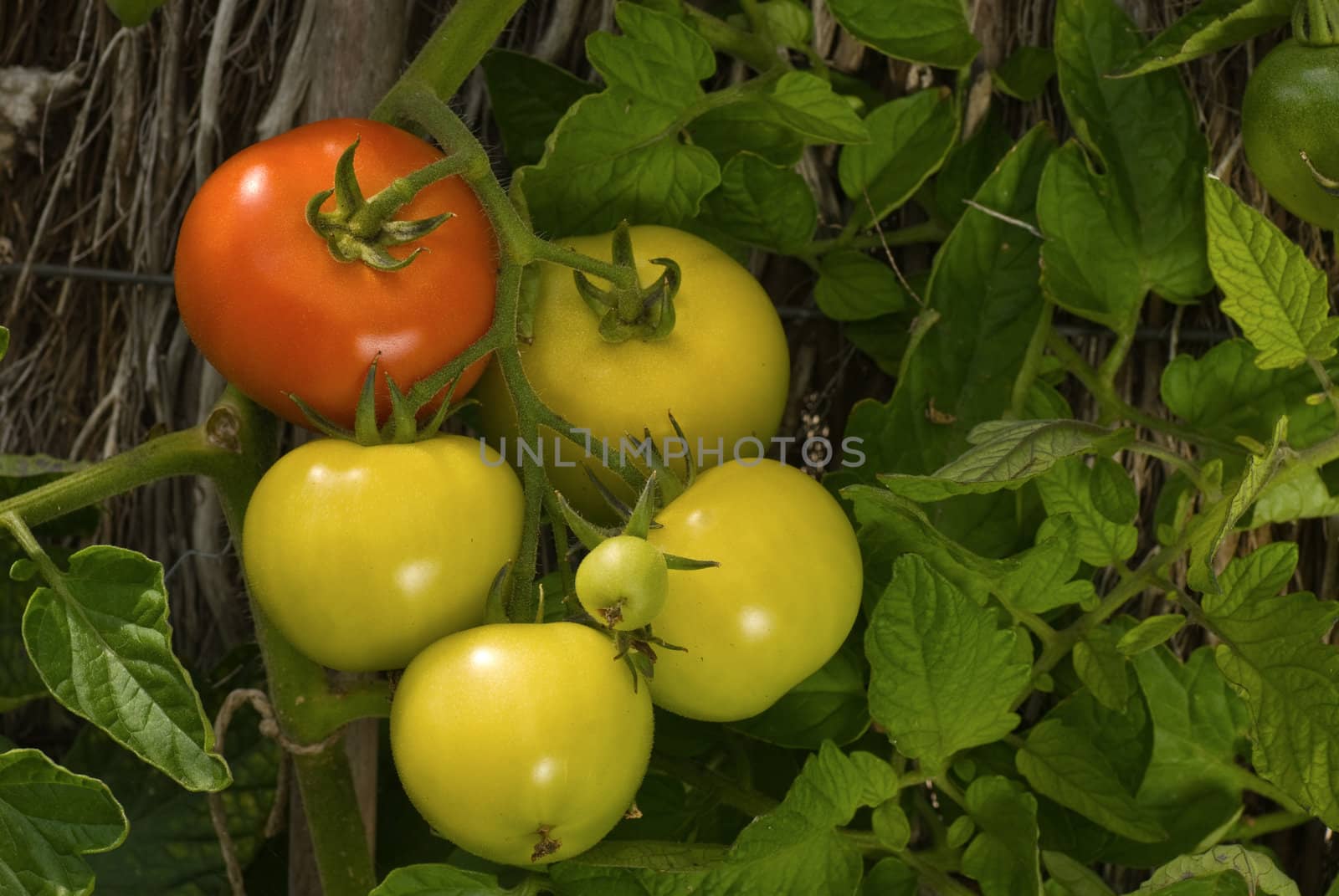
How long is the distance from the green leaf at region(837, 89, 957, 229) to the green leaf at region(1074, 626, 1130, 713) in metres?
0.26

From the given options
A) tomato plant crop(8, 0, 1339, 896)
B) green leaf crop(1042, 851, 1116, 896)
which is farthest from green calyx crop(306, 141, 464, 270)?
green leaf crop(1042, 851, 1116, 896)

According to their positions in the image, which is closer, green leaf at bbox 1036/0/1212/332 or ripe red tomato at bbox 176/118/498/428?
ripe red tomato at bbox 176/118/498/428

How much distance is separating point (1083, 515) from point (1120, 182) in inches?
7.4

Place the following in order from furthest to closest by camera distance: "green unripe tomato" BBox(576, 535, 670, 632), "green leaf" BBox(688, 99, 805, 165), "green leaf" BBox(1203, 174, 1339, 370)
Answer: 1. "green leaf" BBox(688, 99, 805, 165)
2. "green leaf" BBox(1203, 174, 1339, 370)
3. "green unripe tomato" BBox(576, 535, 670, 632)

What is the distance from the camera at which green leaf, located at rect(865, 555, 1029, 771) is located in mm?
574

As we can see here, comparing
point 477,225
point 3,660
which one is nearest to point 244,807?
point 3,660

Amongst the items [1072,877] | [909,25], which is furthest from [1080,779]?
[909,25]

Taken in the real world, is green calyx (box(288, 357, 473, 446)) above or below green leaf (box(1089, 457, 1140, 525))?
above

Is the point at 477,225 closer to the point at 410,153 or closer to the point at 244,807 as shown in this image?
the point at 410,153

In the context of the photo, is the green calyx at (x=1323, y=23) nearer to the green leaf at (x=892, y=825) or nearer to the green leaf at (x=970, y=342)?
the green leaf at (x=970, y=342)

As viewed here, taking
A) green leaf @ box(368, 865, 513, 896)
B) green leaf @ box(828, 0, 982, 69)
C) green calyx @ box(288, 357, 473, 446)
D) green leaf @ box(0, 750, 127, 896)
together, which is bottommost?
green leaf @ box(368, 865, 513, 896)

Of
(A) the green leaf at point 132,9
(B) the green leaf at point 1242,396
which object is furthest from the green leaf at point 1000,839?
(A) the green leaf at point 132,9

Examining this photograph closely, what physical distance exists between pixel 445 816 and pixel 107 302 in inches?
18.5

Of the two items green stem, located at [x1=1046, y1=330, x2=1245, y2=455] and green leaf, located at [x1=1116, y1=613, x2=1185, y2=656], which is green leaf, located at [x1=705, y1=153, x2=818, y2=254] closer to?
green stem, located at [x1=1046, y1=330, x2=1245, y2=455]
